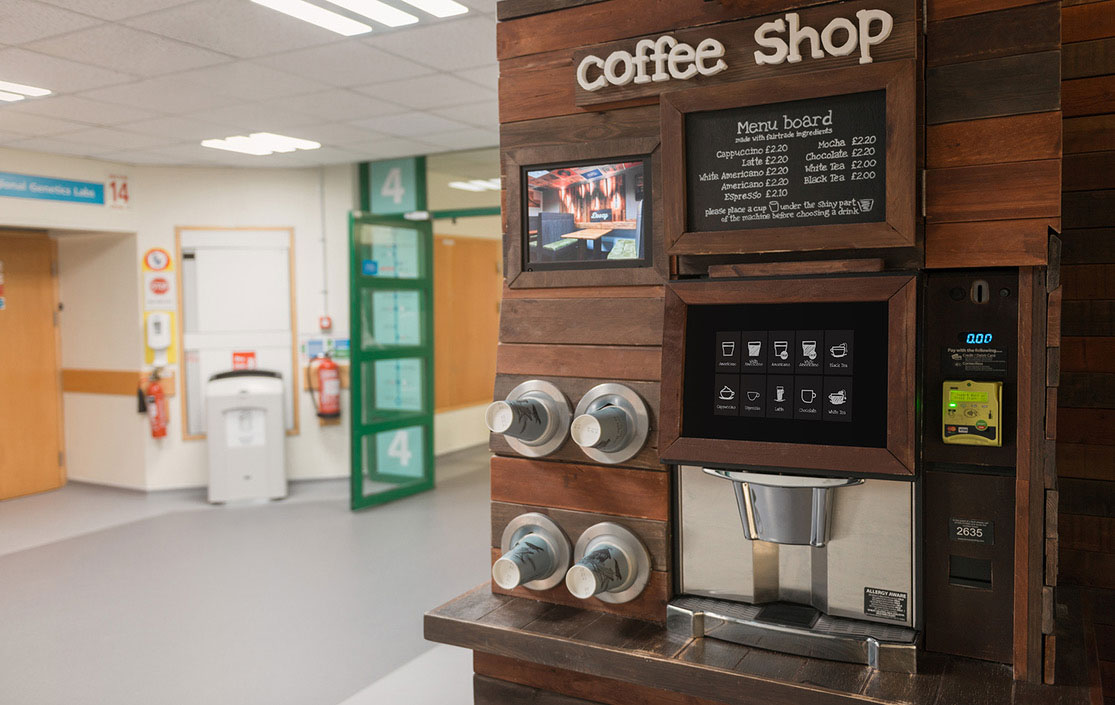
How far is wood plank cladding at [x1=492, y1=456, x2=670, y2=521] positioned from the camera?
1750 millimetres

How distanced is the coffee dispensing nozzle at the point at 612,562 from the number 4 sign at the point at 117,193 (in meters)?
6.45

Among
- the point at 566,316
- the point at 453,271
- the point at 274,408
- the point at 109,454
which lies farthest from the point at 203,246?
the point at 566,316

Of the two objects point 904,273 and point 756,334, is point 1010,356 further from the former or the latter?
point 756,334

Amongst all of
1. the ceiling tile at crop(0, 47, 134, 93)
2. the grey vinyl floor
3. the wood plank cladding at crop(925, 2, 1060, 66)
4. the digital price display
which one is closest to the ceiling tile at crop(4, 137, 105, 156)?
the ceiling tile at crop(0, 47, 134, 93)

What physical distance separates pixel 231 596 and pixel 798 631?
3.87 meters

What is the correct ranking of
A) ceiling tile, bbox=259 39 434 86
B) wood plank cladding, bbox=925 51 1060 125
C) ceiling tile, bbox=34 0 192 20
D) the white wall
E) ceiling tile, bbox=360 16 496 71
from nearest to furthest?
wood plank cladding, bbox=925 51 1060 125 → ceiling tile, bbox=34 0 192 20 → ceiling tile, bbox=360 16 496 71 → ceiling tile, bbox=259 39 434 86 → the white wall

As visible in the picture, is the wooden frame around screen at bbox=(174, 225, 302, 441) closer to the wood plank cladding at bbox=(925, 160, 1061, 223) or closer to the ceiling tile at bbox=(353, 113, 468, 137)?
the ceiling tile at bbox=(353, 113, 468, 137)

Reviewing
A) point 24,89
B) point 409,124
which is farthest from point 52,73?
point 409,124

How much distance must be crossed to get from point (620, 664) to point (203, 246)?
660 cm

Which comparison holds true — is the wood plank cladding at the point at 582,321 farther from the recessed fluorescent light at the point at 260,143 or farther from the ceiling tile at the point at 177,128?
the recessed fluorescent light at the point at 260,143

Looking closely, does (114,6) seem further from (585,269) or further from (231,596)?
(231,596)

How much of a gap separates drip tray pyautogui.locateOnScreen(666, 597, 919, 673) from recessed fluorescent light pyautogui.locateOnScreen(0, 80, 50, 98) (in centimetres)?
467

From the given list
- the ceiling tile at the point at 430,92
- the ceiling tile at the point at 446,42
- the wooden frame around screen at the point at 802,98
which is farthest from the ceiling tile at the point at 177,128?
the wooden frame around screen at the point at 802,98

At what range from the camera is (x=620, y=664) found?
162 cm
